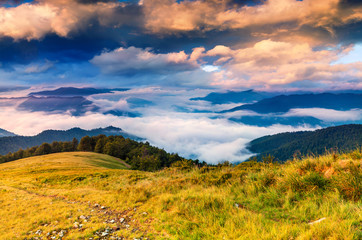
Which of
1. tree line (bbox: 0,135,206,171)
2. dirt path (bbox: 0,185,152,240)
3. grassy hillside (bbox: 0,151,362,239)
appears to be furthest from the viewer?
tree line (bbox: 0,135,206,171)

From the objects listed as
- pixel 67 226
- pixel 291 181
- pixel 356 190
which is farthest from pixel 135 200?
pixel 356 190

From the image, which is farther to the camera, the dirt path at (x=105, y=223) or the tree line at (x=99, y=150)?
the tree line at (x=99, y=150)

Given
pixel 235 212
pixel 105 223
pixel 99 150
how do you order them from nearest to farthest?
pixel 235 212 → pixel 105 223 → pixel 99 150

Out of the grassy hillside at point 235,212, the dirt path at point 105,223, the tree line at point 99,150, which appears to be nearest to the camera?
the grassy hillside at point 235,212

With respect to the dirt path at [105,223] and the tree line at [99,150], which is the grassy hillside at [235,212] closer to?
the dirt path at [105,223]

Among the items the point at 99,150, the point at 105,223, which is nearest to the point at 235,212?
the point at 105,223

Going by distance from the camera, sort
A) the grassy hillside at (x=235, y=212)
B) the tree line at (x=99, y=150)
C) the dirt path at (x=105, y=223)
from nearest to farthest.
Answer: the grassy hillside at (x=235, y=212) < the dirt path at (x=105, y=223) < the tree line at (x=99, y=150)

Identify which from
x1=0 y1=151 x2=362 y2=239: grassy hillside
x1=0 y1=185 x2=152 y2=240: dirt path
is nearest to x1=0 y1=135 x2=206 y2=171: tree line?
x1=0 y1=151 x2=362 y2=239: grassy hillside

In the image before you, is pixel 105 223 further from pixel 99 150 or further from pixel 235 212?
pixel 99 150

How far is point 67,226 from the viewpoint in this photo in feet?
31.5

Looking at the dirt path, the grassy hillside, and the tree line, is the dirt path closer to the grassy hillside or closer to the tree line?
the grassy hillside

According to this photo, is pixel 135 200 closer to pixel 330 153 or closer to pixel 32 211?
pixel 32 211

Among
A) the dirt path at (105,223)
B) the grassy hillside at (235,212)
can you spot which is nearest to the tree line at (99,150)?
the grassy hillside at (235,212)

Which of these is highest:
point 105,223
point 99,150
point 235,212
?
point 235,212
